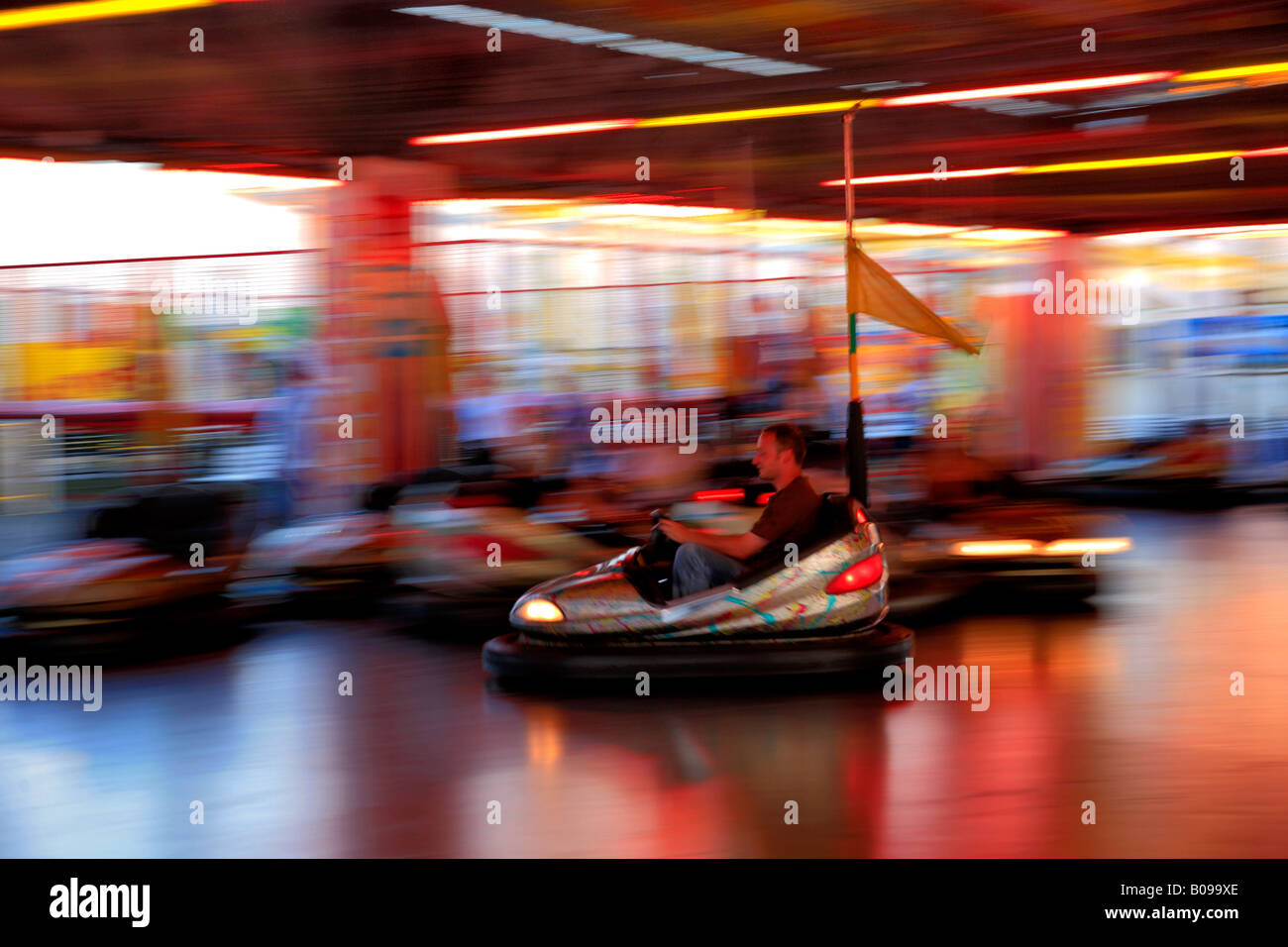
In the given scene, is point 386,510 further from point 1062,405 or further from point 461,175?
point 1062,405

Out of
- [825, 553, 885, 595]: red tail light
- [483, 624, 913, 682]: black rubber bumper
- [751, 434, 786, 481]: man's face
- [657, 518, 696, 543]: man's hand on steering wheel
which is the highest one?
[751, 434, 786, 481]: man's face

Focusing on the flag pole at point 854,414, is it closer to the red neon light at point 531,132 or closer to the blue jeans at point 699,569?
the blue jeans at point 699,569

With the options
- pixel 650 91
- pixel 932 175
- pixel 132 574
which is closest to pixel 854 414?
pixel 650 91

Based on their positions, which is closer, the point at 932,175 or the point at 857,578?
the point at 857,578

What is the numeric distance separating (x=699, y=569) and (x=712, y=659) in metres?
0.26

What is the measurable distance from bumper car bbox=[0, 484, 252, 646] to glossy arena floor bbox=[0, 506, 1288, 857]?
0.18 metres

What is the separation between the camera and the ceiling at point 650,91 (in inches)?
173

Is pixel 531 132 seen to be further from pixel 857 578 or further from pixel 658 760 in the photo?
pixel 658 760

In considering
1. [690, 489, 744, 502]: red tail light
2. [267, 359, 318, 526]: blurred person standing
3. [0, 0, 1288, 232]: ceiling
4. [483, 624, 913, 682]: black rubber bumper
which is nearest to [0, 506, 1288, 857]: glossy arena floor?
[483, 624, 913, 682]: black rubber bumper

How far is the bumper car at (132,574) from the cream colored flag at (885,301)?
2264 millimetres

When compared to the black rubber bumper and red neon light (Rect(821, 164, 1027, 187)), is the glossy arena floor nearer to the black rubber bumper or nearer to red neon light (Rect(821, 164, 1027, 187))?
the black rubber bumper

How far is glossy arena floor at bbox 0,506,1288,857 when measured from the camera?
248 cm

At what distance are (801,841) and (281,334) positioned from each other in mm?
4995

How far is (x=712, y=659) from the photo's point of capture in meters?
3.62
